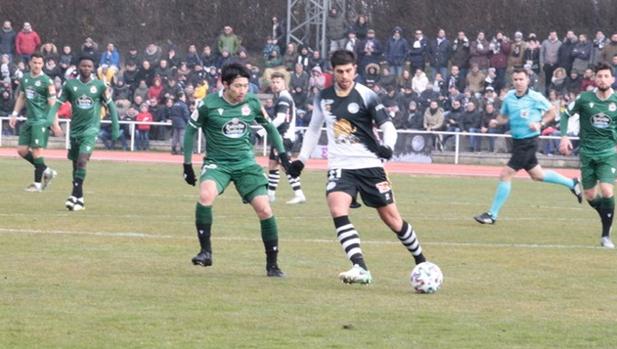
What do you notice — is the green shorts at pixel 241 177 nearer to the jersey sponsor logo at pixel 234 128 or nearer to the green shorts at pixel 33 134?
the jersey sponsor logo at pixel 234 128

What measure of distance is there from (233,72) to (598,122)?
18.4ft

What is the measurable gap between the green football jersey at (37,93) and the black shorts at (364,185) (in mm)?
12676

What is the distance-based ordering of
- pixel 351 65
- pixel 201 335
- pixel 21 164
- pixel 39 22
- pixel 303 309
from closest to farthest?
pixel 201 335 → pixel 303 309 → pixel 351 65 → pixel 21 164 → pixel 39 22

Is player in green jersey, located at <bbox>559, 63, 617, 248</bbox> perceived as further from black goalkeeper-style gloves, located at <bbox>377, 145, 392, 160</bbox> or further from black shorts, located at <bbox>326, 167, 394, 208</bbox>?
black goalkeeper-style gloves, located at <bbox>377, 145, 392, 160</bbox>

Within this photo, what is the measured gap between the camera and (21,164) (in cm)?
3209

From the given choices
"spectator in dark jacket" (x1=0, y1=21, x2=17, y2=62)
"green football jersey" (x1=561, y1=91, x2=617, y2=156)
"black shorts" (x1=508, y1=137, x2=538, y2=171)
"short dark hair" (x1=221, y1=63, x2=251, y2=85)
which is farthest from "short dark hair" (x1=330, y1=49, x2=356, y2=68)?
"spectator in dark jacket" (x1=0, y1=21, x2=17, y2=62)

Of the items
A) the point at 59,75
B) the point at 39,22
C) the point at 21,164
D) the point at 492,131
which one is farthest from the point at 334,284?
the point at 39,22

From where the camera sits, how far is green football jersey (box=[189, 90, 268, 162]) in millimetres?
13203

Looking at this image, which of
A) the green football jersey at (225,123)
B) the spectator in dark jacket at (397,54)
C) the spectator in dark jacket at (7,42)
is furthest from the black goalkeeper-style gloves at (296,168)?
the spectator in dark jacket at (7,42)

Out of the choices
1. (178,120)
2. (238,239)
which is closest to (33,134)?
(238,239)

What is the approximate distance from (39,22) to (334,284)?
42.2 meters

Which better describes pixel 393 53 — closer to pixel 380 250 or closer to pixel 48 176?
pixel 48 176

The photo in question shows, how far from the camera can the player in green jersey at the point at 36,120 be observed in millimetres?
23594

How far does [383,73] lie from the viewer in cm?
4147
